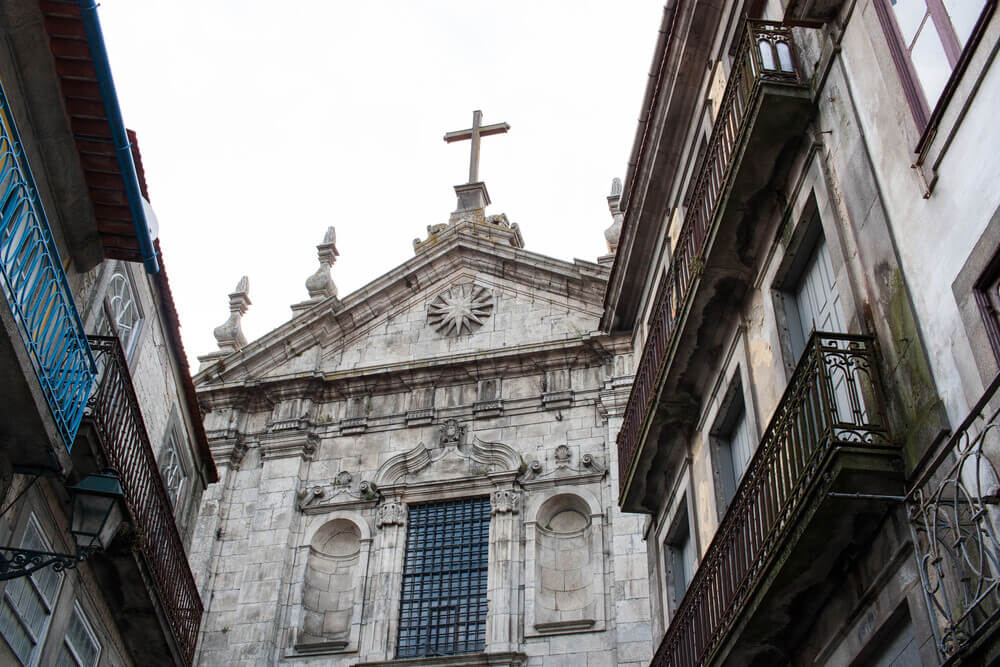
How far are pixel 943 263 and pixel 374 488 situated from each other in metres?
14.5

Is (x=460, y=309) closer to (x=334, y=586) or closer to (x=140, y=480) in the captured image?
(x=334, y=586)

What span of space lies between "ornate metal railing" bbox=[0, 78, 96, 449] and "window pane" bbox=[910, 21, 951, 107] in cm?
622

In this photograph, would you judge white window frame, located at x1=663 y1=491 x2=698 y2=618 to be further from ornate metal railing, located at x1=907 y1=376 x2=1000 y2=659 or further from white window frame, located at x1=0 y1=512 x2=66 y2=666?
white window frame, located at x1=0 y1=512 x2=66 y2=666

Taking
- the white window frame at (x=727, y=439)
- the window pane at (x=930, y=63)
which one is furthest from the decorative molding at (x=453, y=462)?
the window pane at (x=930, y=63)

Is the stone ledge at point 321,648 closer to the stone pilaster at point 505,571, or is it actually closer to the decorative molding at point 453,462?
the stone pilaster at point 505,571

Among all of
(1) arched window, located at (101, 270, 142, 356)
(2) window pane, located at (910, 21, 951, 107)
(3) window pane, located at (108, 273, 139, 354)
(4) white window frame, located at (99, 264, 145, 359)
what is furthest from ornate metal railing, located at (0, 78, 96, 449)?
(2) window pane, located at (910, 21, 951, 107)

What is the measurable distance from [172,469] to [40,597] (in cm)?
448

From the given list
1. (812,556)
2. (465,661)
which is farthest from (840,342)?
(465,661)

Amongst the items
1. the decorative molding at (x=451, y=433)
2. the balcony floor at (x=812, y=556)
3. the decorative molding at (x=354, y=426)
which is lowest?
the balcony floor at (x=812, y=556)

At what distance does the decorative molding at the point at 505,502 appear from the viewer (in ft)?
63.3

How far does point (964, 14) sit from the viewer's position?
706 cm

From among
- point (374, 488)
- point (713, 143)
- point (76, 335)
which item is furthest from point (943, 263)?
point (374, 488)

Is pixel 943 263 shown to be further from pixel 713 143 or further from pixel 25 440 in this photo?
pixel 25 440

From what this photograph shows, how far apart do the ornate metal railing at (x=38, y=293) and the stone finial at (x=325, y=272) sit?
1463 centimetres
